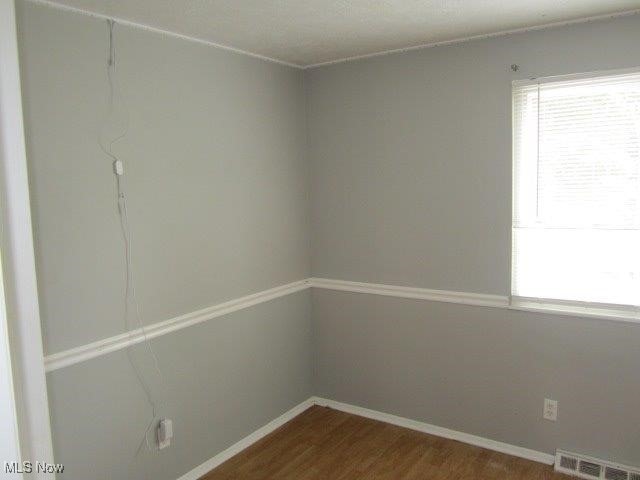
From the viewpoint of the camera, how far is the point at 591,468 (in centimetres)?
279

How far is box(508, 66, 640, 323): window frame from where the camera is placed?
2.65 meters

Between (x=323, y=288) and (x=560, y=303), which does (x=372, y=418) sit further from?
(x=560, y=303)

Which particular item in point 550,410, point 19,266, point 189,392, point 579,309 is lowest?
point 550,410

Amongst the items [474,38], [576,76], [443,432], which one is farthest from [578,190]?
[443,432]

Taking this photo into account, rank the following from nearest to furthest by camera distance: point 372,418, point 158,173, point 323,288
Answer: point 158,173
point 372,418
point 323,288

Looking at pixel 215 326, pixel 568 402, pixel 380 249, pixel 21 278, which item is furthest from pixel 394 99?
pixel 21 278

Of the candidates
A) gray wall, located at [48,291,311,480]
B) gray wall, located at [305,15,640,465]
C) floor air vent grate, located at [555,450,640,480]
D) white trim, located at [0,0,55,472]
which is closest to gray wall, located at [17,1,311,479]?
gray wall, located at [48,291,311,480]

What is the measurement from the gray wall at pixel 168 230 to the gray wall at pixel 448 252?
0.30m

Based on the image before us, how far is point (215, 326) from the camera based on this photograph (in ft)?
9.80

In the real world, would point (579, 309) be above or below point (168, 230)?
below

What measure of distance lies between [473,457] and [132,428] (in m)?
1.90

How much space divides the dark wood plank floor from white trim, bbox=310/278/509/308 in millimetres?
879

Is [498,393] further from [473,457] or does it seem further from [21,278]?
[21,278]

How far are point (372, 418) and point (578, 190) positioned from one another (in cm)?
197
